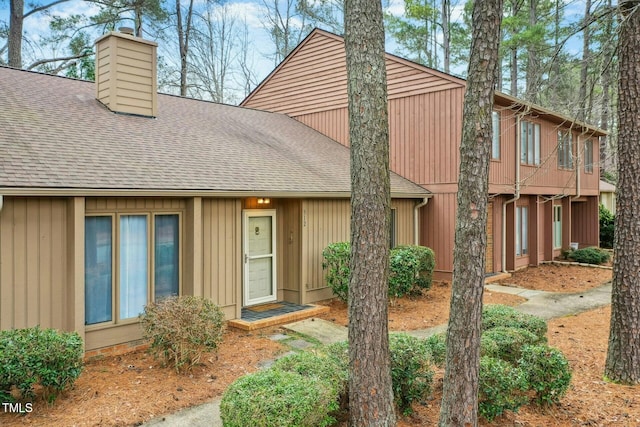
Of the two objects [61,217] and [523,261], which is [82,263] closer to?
[61,217]

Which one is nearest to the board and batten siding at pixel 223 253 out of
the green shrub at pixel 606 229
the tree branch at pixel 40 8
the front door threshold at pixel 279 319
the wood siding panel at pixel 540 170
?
the front door threshold at pixel 279 319

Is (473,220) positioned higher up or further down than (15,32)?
further down

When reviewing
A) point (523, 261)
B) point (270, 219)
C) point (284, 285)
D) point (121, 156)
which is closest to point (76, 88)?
point (121, 156)

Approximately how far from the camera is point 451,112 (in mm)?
11523

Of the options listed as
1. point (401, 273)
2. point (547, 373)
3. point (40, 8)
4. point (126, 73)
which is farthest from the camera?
point (40, 8)

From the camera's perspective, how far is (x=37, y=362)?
446 centimetres

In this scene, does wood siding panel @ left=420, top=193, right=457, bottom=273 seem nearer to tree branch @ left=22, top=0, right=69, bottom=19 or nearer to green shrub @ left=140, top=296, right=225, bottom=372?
green shrub @ left=140, top=296, right=225, bottom=372

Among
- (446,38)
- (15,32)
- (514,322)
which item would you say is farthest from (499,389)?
(446,38)

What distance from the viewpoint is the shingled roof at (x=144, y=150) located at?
6297 millimetres

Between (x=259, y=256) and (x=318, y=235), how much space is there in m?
1.30

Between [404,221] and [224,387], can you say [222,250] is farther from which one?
[404,221]

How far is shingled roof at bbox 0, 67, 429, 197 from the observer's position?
6.30 meters

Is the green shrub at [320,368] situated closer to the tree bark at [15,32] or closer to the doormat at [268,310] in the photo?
the doormat at [268,310]

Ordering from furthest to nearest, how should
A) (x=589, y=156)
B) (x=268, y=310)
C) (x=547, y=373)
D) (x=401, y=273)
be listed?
(x=589, y=156) → (x=401, y=273) → (x=268, y=310) → (x=547, y=373)
